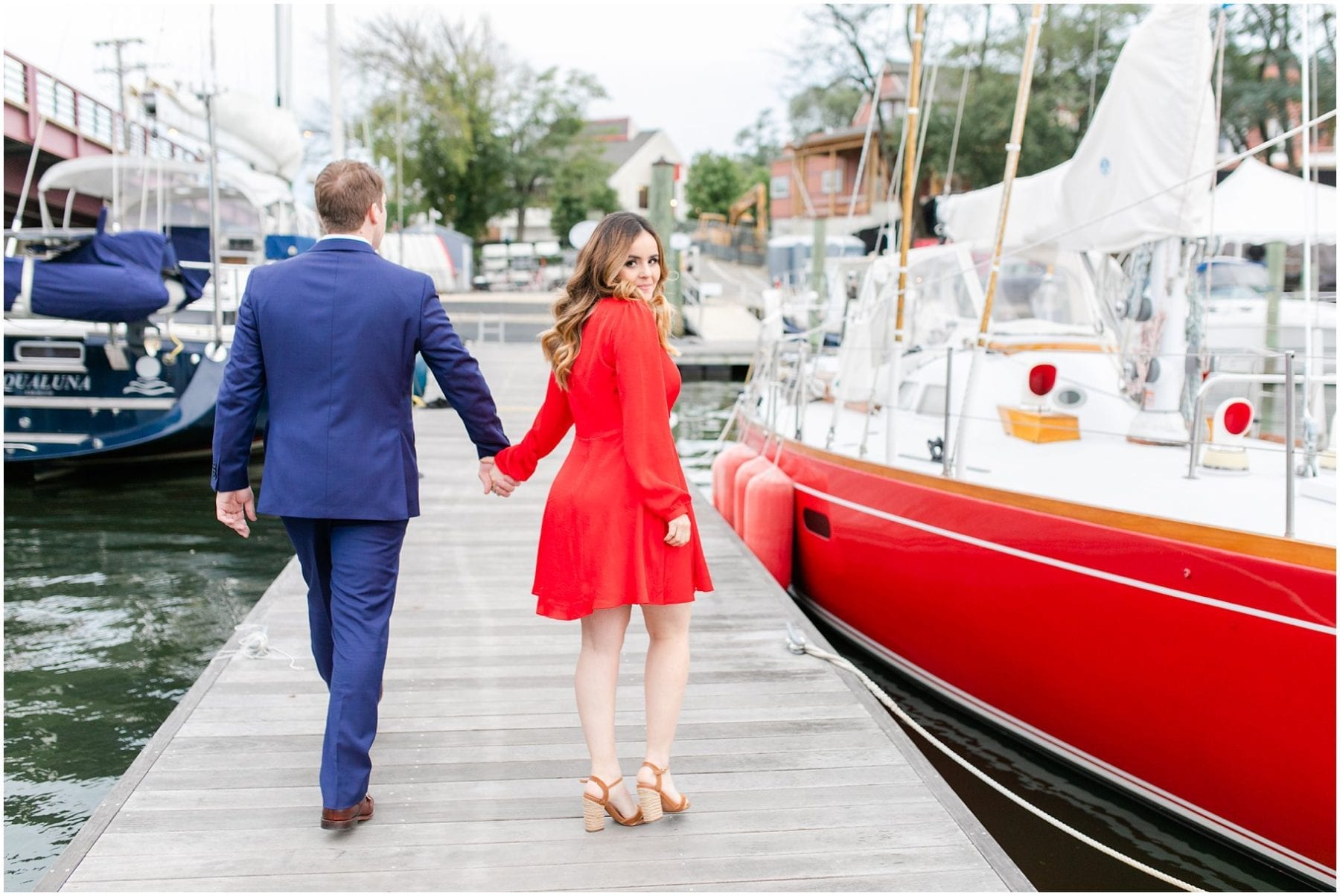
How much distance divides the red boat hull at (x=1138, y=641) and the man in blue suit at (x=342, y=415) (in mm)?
2852

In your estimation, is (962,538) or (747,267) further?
(747,267)

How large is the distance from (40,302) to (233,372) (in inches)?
321

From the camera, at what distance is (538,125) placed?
47250mm

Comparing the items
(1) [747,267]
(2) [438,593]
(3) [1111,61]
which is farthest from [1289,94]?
(2) [438,593]

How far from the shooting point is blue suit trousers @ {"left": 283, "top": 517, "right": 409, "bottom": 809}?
2.89 m

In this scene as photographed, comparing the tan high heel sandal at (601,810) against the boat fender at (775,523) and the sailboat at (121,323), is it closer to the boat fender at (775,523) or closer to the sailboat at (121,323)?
the boat fender at (775,523)

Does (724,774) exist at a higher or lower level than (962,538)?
lower

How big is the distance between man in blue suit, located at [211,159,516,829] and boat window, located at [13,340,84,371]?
30.5ft

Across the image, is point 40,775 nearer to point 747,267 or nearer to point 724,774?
point 724,774

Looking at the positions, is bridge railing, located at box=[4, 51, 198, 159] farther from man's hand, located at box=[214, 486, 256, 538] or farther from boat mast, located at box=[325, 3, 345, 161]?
man's hand, located at box=[214, 486, 256, 538]

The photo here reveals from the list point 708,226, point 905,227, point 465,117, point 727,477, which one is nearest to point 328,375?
point 905,227

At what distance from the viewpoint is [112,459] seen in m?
12.7

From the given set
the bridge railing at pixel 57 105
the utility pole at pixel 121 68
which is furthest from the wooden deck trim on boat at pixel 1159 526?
the bridge railing at pixel 57 105

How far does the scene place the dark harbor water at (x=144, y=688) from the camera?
4391mm
